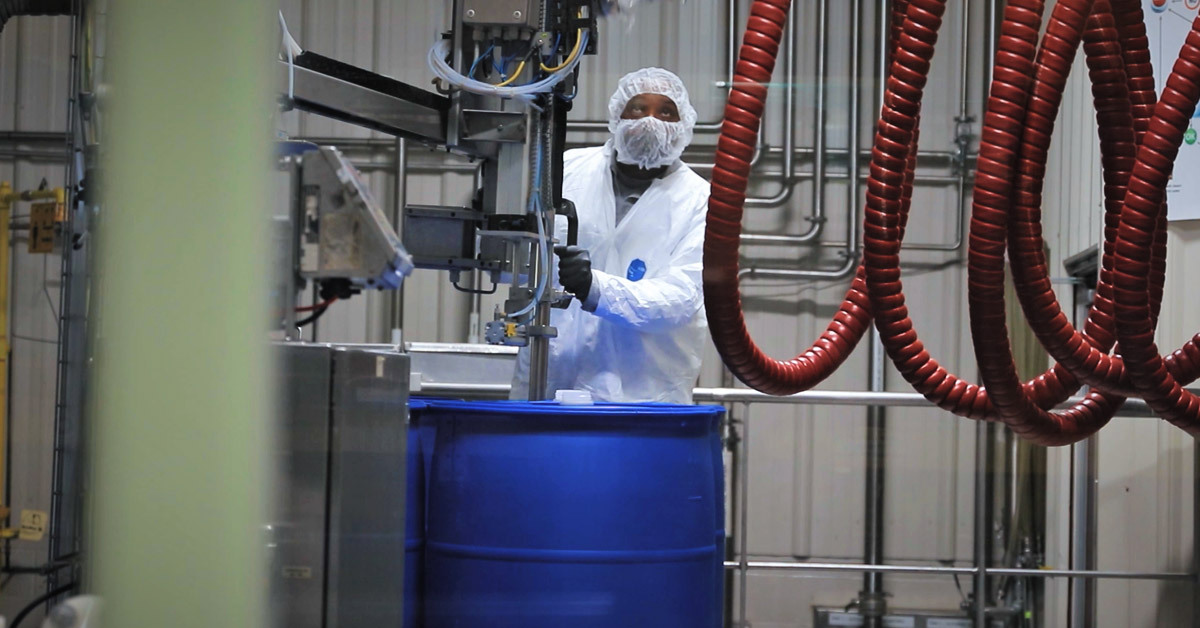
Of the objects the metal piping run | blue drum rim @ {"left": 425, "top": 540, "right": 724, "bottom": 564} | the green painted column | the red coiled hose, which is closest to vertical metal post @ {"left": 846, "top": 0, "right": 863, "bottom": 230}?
the metal piping run

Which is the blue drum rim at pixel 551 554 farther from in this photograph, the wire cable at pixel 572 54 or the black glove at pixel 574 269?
the wire cable at pixel 572 54

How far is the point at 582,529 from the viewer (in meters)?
1.41

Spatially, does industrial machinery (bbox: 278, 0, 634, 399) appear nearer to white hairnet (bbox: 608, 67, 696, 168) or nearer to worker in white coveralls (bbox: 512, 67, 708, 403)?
worker in white coveralls (bbox: 512, 67, 708, 403)

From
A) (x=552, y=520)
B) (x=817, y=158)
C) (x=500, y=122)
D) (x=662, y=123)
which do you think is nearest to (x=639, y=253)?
(x=662, y=123)

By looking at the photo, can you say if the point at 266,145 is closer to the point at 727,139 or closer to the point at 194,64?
the point at 194,64

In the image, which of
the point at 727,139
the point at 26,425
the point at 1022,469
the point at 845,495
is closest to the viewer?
the point at 26,425

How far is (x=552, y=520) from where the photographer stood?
141 cm

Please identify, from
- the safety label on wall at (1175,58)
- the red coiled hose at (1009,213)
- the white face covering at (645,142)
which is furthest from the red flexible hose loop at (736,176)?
the safety label on wall at (1175,58)

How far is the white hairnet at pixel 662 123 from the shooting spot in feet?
6.75

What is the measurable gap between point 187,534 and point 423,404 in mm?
865

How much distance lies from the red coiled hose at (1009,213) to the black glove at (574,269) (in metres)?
0.34

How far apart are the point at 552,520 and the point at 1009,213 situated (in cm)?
68

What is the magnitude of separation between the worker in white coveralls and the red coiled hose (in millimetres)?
396

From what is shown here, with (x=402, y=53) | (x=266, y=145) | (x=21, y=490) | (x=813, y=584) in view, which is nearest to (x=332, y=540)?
(x=21, y=490)
